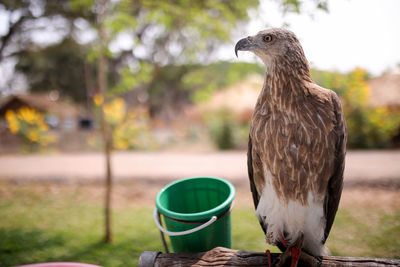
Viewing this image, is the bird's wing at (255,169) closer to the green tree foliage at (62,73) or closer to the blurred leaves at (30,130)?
the blurred leaves at (30,130)

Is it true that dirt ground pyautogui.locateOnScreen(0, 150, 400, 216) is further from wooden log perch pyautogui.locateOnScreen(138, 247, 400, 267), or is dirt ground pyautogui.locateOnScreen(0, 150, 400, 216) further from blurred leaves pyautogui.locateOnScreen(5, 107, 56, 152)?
blurred leaves pyautogui.locateOnScreen(5, 107, 56, 152)

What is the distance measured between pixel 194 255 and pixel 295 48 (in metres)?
1.55

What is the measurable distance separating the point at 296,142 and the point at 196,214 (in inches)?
32.8

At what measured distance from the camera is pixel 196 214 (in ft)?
5.35

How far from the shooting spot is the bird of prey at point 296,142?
1435 mm

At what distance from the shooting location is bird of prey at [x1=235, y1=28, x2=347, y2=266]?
4.71ft

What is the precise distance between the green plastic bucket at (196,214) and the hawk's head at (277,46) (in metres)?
1.05

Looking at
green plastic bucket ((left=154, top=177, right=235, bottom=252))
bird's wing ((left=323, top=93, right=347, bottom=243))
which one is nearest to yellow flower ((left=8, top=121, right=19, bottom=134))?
green plastic bucket ((left=154, top=177, right=235, bottom=252))

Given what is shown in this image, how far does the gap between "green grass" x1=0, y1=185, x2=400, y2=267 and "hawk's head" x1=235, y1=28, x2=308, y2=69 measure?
210 cm

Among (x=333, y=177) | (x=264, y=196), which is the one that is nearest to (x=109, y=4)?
(x=264, y=196)

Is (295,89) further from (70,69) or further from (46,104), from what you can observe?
(70,69)

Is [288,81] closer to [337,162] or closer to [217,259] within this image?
[337,162]

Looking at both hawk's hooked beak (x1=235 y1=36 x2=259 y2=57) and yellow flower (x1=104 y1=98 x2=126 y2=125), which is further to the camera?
yellow flower (x1=104 y1=98 x2=126 y2=125)

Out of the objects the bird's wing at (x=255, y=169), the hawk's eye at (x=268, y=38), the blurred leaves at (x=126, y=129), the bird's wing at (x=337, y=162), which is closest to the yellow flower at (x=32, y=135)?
the blurred leaves at (x=126, y=129)
